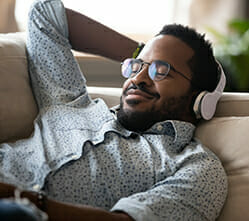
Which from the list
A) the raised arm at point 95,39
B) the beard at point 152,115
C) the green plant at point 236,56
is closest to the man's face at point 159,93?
the beard at point 152,115

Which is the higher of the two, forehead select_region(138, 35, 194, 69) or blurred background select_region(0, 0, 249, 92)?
forehead select_region(138, 35, 194, 69)

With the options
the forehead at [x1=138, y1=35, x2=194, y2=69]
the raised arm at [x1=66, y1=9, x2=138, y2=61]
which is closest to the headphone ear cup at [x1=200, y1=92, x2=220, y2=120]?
the forehead at [x1=138, y1=35, x2=194, y2=69]

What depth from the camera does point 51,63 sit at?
1.69 m

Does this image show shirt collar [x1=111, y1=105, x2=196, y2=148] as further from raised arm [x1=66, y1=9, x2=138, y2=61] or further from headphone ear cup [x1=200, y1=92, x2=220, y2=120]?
raised arm [x1=66, y1=9, x2=138, y2=61]

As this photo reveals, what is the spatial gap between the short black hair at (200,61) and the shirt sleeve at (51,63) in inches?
13.8

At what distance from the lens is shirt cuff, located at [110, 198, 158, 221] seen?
1.21m

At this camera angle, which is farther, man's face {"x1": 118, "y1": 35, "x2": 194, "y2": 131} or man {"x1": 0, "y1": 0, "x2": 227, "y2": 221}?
man's face {"x1": 118, "y1": 35, "x2": 194, "y2": 131}

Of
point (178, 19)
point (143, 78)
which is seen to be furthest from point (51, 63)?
point (178, 19)

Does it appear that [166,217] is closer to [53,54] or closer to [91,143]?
[91,143]

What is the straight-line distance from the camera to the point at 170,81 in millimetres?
1621

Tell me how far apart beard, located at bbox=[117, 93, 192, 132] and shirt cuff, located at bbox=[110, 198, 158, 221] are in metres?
0.40

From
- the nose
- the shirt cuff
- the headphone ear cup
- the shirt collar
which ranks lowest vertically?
the shirt cuff

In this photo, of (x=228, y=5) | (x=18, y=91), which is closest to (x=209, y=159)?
(x=18, y=91)

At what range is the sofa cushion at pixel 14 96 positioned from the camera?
1661 millimetres
